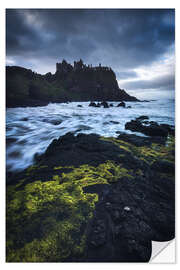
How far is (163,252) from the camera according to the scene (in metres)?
1.50

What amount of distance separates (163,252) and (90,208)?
1055mm

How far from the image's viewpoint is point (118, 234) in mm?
1276

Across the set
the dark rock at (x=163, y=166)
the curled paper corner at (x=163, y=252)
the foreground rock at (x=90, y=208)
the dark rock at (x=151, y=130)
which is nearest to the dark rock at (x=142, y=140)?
the dark rock at (x=151, y=130)

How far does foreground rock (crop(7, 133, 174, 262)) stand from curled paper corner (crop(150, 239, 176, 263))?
0.27 feet

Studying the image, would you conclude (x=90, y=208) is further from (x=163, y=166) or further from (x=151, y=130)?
(x=151, y=130)

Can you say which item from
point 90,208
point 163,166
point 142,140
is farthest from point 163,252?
point 142,140

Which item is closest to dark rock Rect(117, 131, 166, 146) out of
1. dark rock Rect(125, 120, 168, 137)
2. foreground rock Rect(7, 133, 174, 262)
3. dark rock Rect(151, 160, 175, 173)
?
dark rock Rect(125, 120, 168, 137)

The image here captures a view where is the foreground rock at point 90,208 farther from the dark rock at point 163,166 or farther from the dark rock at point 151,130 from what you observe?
the dark rock at point 151,130

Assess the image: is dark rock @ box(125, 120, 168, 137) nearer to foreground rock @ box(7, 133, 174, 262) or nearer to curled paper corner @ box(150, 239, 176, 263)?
foreground rock @ box(7, 133, 174, 262)
